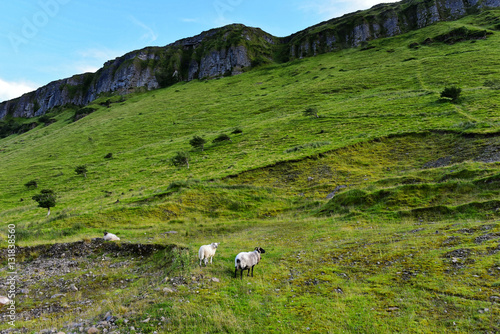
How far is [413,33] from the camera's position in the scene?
5231 inches

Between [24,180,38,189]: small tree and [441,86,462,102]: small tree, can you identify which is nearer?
[441,86,462,102]: small tree

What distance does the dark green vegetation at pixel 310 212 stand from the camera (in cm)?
788

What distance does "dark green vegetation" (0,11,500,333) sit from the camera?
7883mm

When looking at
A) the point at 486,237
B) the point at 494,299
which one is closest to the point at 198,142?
the point at 486,237

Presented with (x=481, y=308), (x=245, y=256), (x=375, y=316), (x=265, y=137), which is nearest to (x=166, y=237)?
(x=245, y=256)

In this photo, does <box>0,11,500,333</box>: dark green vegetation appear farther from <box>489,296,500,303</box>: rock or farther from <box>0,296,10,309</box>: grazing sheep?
<box>0,296,10,309</box>: grazing sheep

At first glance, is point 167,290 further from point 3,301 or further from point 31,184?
point 31,184

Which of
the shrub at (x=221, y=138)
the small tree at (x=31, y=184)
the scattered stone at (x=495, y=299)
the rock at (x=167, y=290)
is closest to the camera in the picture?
the scattered stone at (x=495, y=299)

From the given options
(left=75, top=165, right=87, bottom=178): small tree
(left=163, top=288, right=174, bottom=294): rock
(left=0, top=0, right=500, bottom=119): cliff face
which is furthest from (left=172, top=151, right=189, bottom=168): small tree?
(left=0, top=0, right=500, bottom=119): cliff face

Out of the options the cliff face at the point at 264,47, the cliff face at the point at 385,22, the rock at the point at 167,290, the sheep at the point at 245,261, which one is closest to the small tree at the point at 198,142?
the sheep at the point at 245,261

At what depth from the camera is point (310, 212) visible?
78.1ft

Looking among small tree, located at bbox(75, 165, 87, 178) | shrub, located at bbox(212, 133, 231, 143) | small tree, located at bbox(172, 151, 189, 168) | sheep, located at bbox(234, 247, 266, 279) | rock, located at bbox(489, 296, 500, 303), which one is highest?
shrub, located at bbox(212, 133, 231, 143)

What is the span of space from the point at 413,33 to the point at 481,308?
168 metres

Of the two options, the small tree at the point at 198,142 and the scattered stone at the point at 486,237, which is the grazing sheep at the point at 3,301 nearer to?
the scattered stone at the point at 486,237
